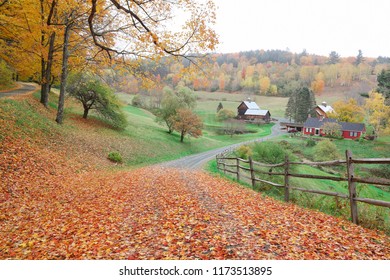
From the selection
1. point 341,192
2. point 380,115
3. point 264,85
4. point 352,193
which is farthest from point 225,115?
point 352,193

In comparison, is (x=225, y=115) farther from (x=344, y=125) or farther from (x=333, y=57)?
(x=333, y=57)

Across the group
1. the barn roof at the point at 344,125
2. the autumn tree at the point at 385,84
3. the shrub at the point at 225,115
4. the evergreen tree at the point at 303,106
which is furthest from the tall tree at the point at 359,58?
the autumn tree at the point at 385,84

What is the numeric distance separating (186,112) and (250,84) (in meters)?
95.5

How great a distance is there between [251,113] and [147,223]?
8085cm

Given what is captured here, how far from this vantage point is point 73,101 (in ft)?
99.8

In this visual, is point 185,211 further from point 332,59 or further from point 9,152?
point 332,59

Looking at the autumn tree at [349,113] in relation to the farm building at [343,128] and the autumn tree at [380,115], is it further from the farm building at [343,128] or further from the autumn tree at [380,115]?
the autumn tree at [380,115]

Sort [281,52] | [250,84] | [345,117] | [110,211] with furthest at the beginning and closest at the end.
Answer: [281,52], [250,84], [345,117], [110,211]

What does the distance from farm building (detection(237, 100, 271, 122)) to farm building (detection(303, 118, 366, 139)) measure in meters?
24.6

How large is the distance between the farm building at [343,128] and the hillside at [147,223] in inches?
1908

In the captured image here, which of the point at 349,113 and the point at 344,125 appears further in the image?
the point at 349,113

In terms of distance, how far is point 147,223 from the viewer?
6.19 m

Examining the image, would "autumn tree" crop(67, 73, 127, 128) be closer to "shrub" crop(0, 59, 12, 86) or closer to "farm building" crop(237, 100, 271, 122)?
"shrub" crop(0, 59, 12, 86)
